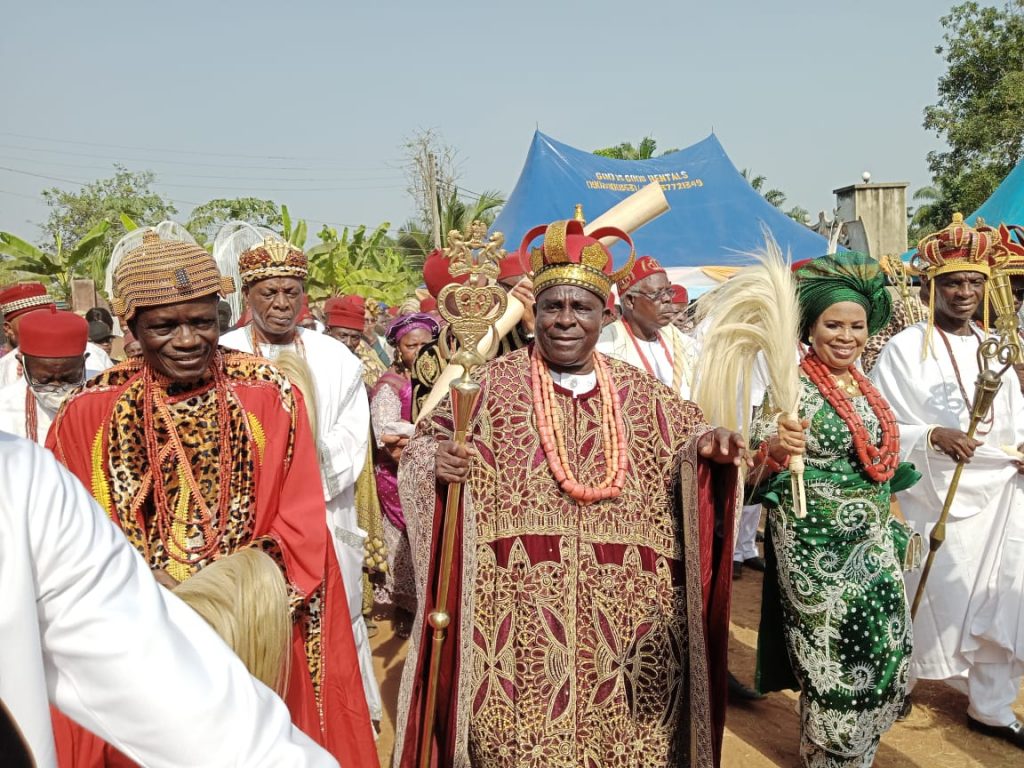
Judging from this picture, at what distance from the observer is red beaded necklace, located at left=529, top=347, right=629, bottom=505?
10.8 feet

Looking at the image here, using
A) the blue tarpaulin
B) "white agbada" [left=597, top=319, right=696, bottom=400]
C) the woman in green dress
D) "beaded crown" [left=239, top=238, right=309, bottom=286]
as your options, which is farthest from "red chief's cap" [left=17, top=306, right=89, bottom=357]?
the blue tarpaulin

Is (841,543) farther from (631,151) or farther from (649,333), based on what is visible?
(631,151)

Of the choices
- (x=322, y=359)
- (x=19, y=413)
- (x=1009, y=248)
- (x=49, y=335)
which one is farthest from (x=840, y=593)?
(x=19, y=413)

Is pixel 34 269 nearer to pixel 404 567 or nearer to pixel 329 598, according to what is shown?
pixel 404 567

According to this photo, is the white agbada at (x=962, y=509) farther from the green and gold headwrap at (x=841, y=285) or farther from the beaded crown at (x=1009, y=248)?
the green and gold headwrap at (x=841, y=285)

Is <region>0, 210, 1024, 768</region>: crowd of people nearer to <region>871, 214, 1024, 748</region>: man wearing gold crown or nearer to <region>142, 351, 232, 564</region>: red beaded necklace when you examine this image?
<region>142, 351, 232, 564</region>: red beaded necklace

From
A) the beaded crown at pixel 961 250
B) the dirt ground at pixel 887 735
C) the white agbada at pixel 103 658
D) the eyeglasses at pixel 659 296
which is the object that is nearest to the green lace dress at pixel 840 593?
the dirt ground at pixel 887 735

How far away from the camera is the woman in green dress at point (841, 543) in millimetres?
3838

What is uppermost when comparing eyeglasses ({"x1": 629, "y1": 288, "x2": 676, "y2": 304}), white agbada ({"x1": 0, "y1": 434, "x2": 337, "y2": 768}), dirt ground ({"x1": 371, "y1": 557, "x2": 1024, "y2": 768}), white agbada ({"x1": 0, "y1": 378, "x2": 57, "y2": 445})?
eyeglasses ({"x1": 629, "y1": 288, "x2": 676, "y2": 304})

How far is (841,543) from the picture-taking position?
3.87 meters

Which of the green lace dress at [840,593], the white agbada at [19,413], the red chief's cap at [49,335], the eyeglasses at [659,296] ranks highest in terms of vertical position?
the eyeglasses at [659,296]

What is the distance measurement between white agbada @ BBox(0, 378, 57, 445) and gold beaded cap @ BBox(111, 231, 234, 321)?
212 cm

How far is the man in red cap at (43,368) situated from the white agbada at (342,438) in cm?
81

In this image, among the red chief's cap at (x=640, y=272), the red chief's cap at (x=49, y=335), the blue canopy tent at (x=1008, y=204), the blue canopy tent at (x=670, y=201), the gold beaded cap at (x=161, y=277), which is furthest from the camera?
the blue canopy tent at (x=670, y=201)
